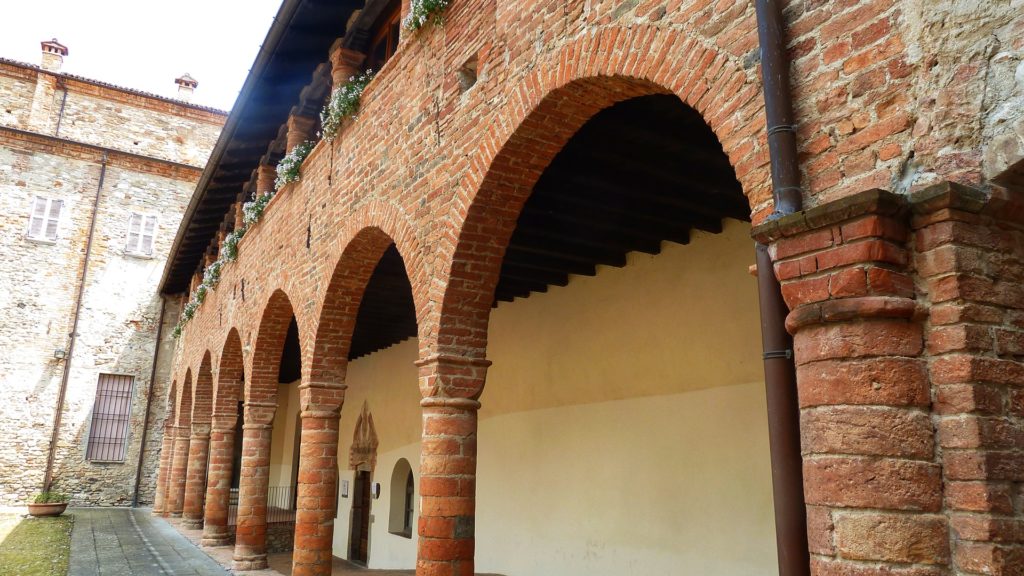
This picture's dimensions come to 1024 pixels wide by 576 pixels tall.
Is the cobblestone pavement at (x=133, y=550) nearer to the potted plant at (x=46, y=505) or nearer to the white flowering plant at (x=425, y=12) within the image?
the potted plant at (x=46, y=505)

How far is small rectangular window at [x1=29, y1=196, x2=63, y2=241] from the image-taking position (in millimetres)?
19484

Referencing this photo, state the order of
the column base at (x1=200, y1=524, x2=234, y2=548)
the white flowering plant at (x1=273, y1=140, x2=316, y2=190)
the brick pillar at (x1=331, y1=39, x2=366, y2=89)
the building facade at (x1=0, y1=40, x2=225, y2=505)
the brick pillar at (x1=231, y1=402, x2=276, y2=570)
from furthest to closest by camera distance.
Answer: the building facade at (x1=0, y1=40, x2=225, y2=505), the column base at (x1=200, y1=524, x2=234, y2=548), the brick pillar at (x1=231, y1=402, x2=276, y2=570), the white flowering plant at (x1=273, y1=140, x2=316, y2=190), the brick pillar at (x1=331, y1=39, x2=366, y2=89)

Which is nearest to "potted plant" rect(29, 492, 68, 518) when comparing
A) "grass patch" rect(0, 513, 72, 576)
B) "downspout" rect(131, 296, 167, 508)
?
"grass patch" rect(0, 513, 72, 576)

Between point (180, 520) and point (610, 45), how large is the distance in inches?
588

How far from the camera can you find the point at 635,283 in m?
7.39

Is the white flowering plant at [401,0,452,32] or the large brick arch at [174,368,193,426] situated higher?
the white flowering plant at [401,0,452,32]

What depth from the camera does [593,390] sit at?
7.84 m

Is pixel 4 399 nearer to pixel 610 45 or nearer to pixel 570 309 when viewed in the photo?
pixel 570 309

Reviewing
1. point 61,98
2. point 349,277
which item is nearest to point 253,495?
point 349,277

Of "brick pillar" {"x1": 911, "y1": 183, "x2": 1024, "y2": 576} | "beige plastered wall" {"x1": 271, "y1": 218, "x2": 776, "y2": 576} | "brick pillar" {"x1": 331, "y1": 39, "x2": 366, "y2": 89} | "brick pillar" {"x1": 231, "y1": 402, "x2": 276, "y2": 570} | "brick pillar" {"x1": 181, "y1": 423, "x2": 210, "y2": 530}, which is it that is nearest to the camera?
"brick pillar" {"x1": 911, "y1": 183, "x2": 1024, "y2": 576}

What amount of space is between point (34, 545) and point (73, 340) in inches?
373

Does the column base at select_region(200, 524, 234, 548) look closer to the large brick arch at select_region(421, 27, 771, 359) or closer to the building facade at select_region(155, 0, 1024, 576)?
the building facade at select_region(155, 0, 1024, 576)

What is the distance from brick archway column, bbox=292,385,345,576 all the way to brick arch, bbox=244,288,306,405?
8.27ft

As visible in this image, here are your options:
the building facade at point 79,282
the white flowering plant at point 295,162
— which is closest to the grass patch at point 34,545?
the building facade at point 79,282
